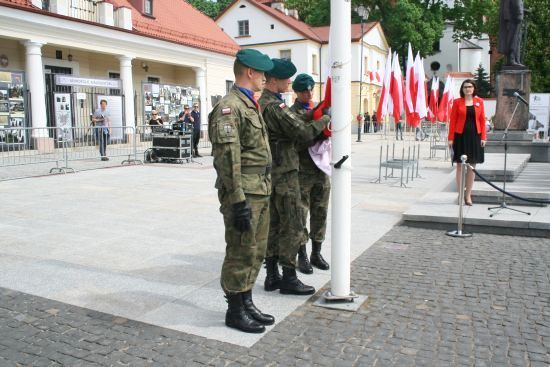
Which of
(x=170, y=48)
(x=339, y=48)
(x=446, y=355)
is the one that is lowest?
(x=446, y=355)

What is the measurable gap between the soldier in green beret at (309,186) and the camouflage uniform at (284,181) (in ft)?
0.94

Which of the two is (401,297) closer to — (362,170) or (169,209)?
(169,209)

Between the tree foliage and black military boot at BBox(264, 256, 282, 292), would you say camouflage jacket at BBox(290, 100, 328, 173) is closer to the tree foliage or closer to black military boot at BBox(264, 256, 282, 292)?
black military boot at BBox(264, 256, 282, 292)

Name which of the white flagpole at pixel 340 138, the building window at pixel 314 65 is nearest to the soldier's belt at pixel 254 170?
the white flagpole at pixel 340 138

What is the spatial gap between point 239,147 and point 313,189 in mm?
1786

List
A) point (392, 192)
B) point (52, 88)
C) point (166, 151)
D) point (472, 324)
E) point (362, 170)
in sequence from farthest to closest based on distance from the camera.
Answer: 1. point (52, 88)
2. point (166, 151)
3. point (362, 170)
4. point (392, 192)
5. point (472, 324)

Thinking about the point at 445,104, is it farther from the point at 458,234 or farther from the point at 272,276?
the point at 272,276

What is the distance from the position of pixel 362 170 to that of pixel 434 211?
7052 millimetres

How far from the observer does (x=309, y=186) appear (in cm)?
518

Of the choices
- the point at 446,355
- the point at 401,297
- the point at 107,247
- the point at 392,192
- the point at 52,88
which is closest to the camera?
the point at 446,355

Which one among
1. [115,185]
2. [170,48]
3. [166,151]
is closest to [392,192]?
[115,185]

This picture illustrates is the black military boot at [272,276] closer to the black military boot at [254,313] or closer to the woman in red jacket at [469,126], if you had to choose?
the black military boot at [254,313]

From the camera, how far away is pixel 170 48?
1005 inches

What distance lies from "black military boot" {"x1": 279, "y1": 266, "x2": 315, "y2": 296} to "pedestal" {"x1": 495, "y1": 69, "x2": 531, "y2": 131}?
33.7 ft
